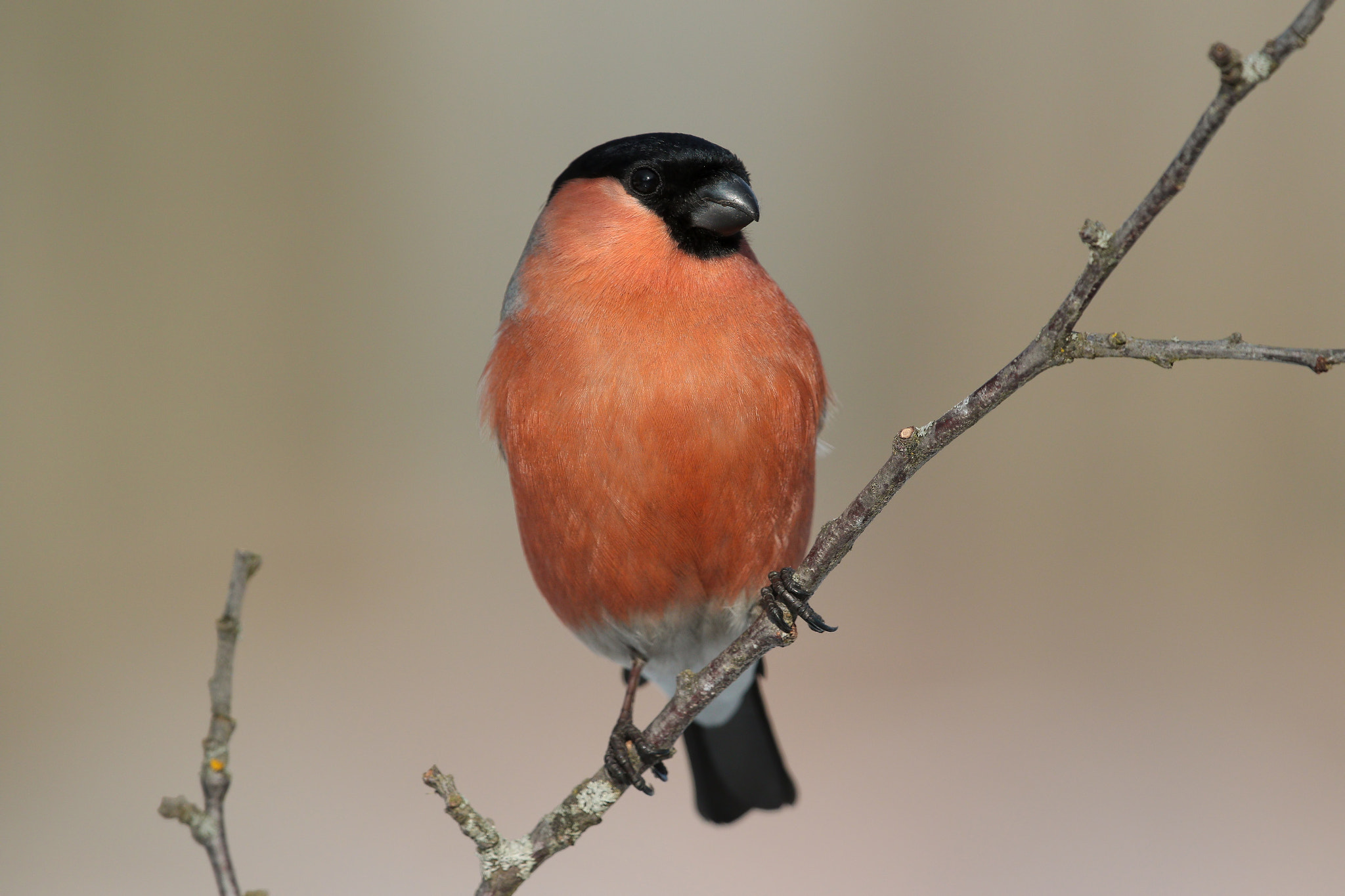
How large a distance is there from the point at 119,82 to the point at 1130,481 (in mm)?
7124

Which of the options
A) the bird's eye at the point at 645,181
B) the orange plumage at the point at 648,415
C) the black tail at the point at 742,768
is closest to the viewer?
the orange plumage at the point at 648,415

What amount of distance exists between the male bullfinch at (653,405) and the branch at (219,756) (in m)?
0.81

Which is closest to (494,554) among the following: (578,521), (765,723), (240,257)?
(240,257)

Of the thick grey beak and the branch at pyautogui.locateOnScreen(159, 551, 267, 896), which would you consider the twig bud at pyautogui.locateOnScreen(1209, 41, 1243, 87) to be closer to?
the thick grey beak

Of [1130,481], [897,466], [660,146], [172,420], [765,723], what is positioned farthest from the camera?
[172,420]

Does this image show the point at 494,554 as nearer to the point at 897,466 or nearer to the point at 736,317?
the point at 736,317

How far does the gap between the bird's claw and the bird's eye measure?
1225 mm

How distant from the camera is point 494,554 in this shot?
282 inches

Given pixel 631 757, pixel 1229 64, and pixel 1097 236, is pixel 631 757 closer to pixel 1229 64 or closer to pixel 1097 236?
pixel 1097 236

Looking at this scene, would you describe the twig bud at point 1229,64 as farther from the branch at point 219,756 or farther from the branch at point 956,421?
the branch at point 219,756

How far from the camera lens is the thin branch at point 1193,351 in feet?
3.91

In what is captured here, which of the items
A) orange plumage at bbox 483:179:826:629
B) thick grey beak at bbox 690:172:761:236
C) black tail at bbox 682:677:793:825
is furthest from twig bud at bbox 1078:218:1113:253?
black tail at bbox 682:677:793:825

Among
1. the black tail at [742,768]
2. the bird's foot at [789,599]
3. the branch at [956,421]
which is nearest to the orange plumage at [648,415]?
the bird's foot at [789,599]

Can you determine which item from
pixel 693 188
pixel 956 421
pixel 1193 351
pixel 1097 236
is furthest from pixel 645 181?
pixel 1193 351
